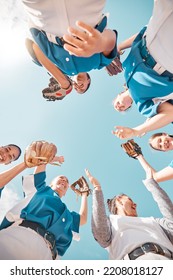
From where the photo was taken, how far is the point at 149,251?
1.59 meters

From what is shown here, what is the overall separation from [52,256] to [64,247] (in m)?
0.17

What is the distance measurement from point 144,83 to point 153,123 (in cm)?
27

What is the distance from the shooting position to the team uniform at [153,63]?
1.37 meters

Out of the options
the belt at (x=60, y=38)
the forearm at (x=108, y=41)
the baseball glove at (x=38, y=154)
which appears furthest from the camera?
the baseball glove at (x=38, y=154)

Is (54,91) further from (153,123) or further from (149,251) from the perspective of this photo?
(149,251)

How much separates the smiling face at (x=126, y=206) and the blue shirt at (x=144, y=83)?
2.89 ft

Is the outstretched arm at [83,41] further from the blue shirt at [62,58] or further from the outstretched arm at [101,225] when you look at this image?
the outstretched arm at [101,225]

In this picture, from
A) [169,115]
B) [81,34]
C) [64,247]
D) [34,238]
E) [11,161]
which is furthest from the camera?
[11,161]

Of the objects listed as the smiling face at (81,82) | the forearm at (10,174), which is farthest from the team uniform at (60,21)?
the forearm at (10,174)

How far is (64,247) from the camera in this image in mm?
1877

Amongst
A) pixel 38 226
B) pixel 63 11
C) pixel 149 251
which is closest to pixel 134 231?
pixel 149 251
